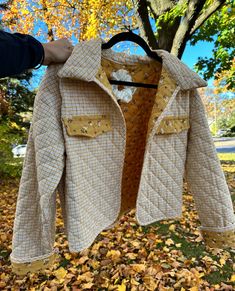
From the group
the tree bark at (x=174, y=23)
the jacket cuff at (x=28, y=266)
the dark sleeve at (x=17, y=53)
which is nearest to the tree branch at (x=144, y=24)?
the tree bark at (x=174, y=23)

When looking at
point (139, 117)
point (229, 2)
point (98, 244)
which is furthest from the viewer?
point (229, 2)

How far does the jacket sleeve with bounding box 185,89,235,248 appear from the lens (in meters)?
1.46

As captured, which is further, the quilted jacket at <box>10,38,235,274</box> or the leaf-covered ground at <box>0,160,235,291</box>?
the leaf-covered ground at <box>0,160,235,291</box>

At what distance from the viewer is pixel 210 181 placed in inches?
58.2

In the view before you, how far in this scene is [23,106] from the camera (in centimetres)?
1002

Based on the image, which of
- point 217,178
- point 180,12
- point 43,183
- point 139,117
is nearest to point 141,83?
point 139,117

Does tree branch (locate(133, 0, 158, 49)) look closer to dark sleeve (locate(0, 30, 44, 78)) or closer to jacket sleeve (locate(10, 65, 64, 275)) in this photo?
jacket sleeve (locate(10, 65, 64, 275))

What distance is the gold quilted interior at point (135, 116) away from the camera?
153cm

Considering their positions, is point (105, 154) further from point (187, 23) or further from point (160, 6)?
point (160, 6)

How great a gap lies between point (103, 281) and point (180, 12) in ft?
11.3

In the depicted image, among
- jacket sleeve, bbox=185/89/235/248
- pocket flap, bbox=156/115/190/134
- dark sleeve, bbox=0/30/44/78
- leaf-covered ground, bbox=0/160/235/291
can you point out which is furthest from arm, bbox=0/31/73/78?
leaf-covered ground, bbox=0/160/235/291

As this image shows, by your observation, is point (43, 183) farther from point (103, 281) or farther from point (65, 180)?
point (103, 281)

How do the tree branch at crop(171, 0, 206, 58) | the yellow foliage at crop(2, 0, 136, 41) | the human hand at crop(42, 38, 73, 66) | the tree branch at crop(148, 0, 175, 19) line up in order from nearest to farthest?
the human hand at crop(42, 38, 73, 66) < the tree branch at crop(171, 0, 206, 58) < the tree branch at crop(148, 0, 175, 19) < the yellow foliage at crop(2, 0, 136, 41)

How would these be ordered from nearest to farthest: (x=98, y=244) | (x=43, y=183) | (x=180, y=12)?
(x=43, y=183) < (x=98, y=244) < (x=180, y=12)
